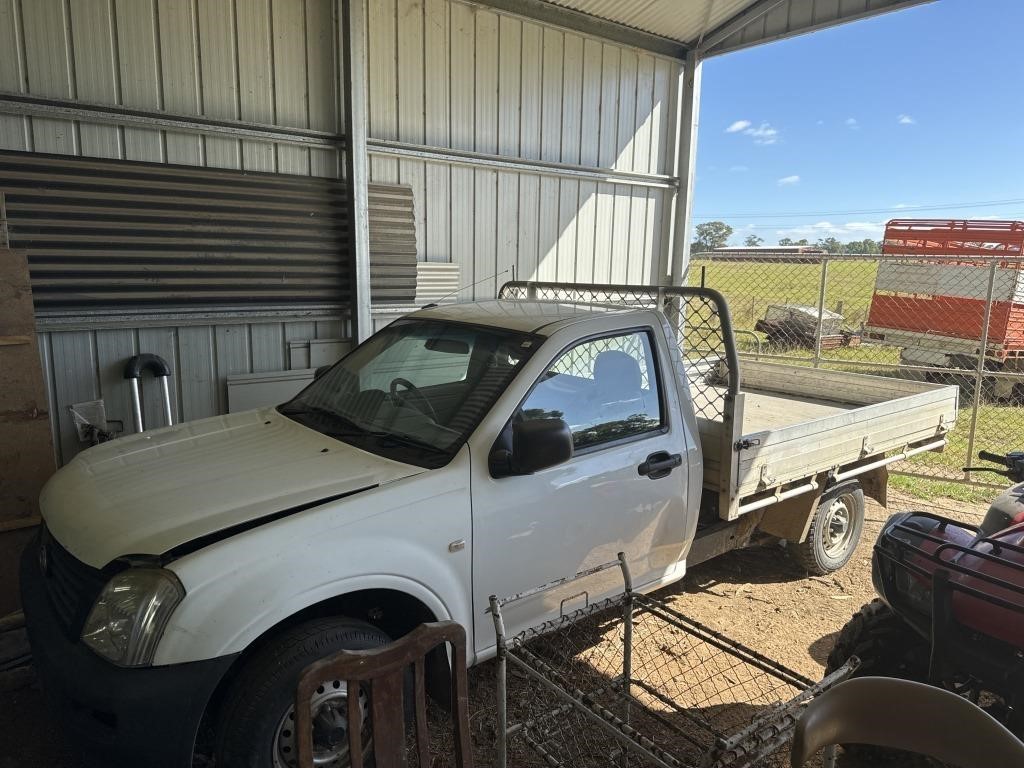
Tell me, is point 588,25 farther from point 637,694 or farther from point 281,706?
point 281,706

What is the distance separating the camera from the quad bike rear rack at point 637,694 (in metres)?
2.02

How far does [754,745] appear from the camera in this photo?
192 centimetres

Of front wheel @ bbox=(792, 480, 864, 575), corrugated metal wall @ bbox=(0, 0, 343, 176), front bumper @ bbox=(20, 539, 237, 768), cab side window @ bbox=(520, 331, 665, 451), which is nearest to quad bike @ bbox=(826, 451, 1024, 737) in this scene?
cab side window @ bbox=(520, 331, 665, 451)

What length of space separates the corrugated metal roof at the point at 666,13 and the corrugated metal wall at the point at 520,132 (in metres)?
0.30

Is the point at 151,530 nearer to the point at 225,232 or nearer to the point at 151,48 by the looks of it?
the point at 225,232

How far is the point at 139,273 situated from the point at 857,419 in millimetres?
5289

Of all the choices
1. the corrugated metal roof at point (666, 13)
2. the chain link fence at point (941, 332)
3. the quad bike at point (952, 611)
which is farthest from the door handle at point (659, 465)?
the chain link fence at point (941, 332)

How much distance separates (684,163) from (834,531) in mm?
5192

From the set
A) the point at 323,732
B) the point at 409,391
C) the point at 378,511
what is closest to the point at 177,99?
the point at 409,391

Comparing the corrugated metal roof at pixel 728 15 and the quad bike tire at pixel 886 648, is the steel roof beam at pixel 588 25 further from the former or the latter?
the quad bike tire at pixel 886 648

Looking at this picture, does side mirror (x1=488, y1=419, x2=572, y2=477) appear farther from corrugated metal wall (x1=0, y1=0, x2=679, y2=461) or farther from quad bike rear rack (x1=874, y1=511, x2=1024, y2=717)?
corrugated metal wall (x1=0, y1=0, x2=679, y2=461)

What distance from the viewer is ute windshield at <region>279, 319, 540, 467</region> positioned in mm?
2977

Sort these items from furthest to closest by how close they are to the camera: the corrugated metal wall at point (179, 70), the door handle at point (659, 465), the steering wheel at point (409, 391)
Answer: the corrugated metal wall at point (179, 70) < the door handle at point (659, 465) < the steering wheel at point (409, 391)

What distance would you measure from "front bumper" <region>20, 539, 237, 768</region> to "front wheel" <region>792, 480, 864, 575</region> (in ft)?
13.1
